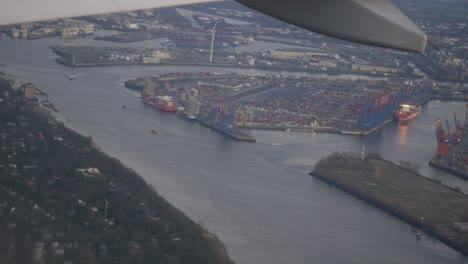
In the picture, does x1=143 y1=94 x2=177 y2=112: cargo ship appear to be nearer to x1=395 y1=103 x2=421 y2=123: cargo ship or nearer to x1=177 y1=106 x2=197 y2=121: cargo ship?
x1=177 y1=106 x2=197 y2=121: cargo ship

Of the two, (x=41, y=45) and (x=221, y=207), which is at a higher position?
(x=41, y=45)

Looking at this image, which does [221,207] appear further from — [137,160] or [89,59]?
[89,59]

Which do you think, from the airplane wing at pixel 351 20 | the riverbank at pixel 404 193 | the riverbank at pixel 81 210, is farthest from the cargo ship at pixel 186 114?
the airplane wing at pixel 351 20

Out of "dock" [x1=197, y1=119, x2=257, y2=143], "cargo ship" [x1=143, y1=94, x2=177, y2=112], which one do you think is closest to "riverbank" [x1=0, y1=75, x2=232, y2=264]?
"dock" [x1=197, y1=119, x2=257, y2=143]

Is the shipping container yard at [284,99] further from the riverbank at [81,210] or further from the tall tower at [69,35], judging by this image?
the riverbank at [81,210]

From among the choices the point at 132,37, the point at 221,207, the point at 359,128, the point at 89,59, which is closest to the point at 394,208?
the point at 221,207

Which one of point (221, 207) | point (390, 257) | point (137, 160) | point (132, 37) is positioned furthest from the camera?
point (132, 37)
